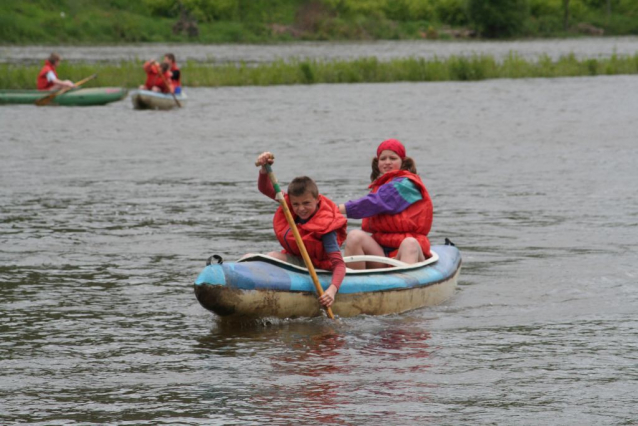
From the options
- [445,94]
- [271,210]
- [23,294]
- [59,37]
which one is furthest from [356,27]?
[23,294]

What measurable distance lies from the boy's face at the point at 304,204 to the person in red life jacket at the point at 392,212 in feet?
1.49

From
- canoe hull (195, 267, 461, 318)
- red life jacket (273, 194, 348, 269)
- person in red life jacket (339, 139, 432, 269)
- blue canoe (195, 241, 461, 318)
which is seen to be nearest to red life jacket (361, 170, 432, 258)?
person in red life jacket (339, 139, 432, 269)

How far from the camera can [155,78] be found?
A: 27.1 metres

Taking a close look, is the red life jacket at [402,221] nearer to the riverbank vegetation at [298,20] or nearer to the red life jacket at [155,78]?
the red life jacket at [155,78]

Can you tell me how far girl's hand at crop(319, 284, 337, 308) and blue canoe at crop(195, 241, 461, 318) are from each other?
13 centimetres

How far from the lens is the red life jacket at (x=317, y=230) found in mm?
7699

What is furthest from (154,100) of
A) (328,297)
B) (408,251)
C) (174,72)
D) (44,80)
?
(328,297)

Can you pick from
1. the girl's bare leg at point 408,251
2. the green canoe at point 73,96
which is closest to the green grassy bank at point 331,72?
the green canoe at point 73,96

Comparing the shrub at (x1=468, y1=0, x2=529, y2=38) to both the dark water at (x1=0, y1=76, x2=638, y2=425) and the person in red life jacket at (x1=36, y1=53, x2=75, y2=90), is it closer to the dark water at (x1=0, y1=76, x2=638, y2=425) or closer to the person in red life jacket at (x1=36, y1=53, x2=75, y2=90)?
the person in red life jacket at (x1=36, y1=53, x2=75, y2=90)

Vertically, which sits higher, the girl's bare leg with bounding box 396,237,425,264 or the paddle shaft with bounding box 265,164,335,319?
the paddle shaft with bounding box 265,164,335,319

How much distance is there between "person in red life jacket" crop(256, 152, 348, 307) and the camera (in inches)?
299

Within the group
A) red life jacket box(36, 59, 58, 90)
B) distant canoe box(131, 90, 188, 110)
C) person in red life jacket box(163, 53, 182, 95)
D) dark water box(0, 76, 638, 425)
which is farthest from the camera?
distant canoe box(131, 90, 188, 110)

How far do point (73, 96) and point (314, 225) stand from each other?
21042mm

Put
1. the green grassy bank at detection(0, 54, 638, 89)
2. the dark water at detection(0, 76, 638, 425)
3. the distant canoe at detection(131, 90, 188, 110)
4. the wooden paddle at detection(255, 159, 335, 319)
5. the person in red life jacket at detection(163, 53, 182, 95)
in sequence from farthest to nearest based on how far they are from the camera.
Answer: the green grassy bank at detection(0, 54, 638, 89) < the distant canoe at detection(131, 90, 188, 110) < the person in red life jacket at detection(163, 53, 182, 95) < the wooden paddle at detection(255, 159, 335, 319) < the dark water at detection(0, 76, 638, 425)
